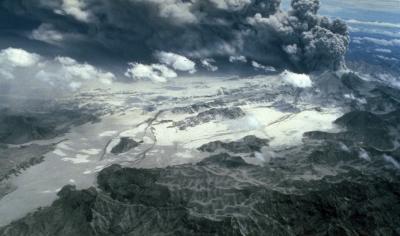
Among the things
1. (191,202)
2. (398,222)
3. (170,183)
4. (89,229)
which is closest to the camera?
(89,229)

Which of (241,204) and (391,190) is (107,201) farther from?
(391,190)

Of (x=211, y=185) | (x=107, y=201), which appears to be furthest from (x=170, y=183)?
(x=107, y=201)

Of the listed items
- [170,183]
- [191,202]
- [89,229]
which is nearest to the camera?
[89,229]

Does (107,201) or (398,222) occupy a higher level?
(107,201)

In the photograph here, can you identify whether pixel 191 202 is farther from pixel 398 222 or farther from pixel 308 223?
pixel 398 222

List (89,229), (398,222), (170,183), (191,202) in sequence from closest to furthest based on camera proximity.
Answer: (89,229)
(398,222)
(191,202)
(170,183)

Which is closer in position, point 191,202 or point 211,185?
point 191,202

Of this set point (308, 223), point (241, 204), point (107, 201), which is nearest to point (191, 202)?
point (241, 204)

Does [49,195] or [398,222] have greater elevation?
[49,195]

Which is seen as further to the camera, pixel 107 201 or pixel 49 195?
pixel 49 195
